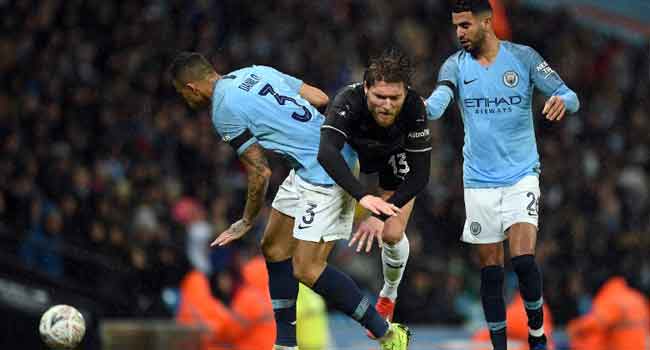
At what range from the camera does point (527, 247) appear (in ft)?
29.8

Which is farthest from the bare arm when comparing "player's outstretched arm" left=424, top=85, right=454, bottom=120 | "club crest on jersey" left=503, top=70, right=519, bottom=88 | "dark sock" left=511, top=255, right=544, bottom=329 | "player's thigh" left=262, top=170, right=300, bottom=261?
"dark sock" left=511, top=255, right=544, bottom=329

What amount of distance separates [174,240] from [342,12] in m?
8.05

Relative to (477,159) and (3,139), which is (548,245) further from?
(477,159)

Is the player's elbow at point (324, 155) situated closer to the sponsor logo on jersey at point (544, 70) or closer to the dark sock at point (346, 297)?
the dark sock at point (346, 297)

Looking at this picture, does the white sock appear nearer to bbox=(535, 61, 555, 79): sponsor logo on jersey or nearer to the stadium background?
bbox=(535, 61, 555, 79): sponsor logo on jersey

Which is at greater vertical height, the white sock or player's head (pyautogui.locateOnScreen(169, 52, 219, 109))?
player's head (pyautogui.locateOnScreen(169, 52, 219, 109))

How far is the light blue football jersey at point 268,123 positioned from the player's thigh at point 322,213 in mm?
80

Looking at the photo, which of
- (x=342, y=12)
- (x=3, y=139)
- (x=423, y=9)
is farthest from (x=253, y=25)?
(x=3, y=139)

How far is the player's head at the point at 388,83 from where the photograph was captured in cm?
846

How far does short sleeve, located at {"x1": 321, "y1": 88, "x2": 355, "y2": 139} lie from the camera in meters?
8.57

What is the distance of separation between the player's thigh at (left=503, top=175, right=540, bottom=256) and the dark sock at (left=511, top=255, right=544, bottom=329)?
97 mm

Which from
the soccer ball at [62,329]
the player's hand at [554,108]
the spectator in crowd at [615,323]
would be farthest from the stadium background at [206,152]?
the player's hand at [554,108]

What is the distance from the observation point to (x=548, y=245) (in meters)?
21.0

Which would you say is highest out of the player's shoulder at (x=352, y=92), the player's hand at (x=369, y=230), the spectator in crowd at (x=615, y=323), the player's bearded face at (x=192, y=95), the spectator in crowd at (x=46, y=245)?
the player's shoulder at (x=352, y=92)
